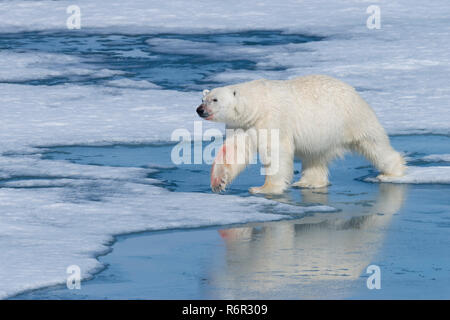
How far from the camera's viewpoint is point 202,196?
21.4 feet

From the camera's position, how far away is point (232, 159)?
6.68 metres

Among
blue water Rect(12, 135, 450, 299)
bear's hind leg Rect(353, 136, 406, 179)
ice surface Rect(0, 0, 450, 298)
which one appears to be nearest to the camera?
blue water Rect(12, 135, 450, 299)

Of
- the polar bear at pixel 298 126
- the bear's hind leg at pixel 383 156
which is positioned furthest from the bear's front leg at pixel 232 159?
the bear's hind leg at pixel 383 156

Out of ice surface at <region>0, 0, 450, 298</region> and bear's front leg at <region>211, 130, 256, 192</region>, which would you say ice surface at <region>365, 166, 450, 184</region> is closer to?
ice surface at <region>0, 0, 450, 298</region>

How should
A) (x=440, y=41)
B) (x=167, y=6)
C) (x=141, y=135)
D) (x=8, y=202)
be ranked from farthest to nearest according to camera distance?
(x=167, y=6) < (x=440, y=41) < (x=141, y=135) < (x=8, y=202)

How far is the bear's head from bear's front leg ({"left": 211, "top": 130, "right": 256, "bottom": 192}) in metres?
0.17

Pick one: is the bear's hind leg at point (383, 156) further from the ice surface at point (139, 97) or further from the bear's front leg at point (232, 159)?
the bear's front leg at point (232, 159)

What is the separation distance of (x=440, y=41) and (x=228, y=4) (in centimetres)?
444

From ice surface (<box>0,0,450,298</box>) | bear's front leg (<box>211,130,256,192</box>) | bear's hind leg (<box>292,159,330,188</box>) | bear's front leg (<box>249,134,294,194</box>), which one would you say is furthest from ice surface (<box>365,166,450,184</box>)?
bear's front leg (<box>211,130,256,192</box>)

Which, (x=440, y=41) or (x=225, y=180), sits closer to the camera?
(x=225, y=180)

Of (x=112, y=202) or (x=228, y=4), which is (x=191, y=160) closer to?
(x=112, y=202)

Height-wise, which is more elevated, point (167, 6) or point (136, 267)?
point (167, 6)

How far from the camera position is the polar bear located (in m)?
6.65

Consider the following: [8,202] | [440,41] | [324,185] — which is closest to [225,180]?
[324,185]
